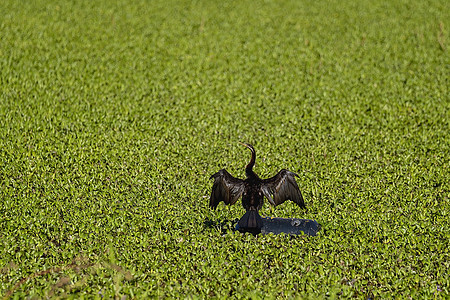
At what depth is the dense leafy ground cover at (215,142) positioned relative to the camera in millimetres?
6469

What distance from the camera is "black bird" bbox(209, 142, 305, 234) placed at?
6.68m

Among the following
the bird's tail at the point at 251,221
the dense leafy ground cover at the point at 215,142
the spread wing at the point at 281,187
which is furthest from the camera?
the bird's tail at the point at 251,221

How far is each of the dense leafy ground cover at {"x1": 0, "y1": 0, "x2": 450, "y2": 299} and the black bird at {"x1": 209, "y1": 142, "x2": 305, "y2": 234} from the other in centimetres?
44

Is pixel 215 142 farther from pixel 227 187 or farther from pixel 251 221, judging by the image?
pixel 251 221

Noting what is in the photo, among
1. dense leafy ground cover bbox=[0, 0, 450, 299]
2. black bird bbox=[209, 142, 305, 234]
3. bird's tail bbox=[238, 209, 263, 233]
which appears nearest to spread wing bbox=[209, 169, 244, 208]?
black bird bbox=[209, 142, 305, 234]

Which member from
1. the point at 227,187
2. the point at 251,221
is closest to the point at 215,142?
the point at 227,187

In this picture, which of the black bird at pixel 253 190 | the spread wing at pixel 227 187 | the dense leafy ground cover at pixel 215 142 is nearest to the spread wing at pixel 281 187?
the black bird at pixel 253 190

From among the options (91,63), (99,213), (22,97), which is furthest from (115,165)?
(91,63)

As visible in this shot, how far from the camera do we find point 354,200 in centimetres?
801

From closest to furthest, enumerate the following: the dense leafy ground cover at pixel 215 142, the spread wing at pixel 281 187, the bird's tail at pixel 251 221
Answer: the dense leafy ground cover at pixel 215 142, the spread wing at pixel 281 187, the bird's tail at pixel 251 221

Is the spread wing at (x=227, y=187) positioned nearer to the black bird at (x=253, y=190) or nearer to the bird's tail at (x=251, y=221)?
the black bird at (x=253, y=190)

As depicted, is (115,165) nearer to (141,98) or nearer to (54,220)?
(54,220)

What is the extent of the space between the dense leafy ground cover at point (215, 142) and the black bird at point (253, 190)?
442 millimetres

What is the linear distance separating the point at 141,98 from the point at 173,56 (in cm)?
224
